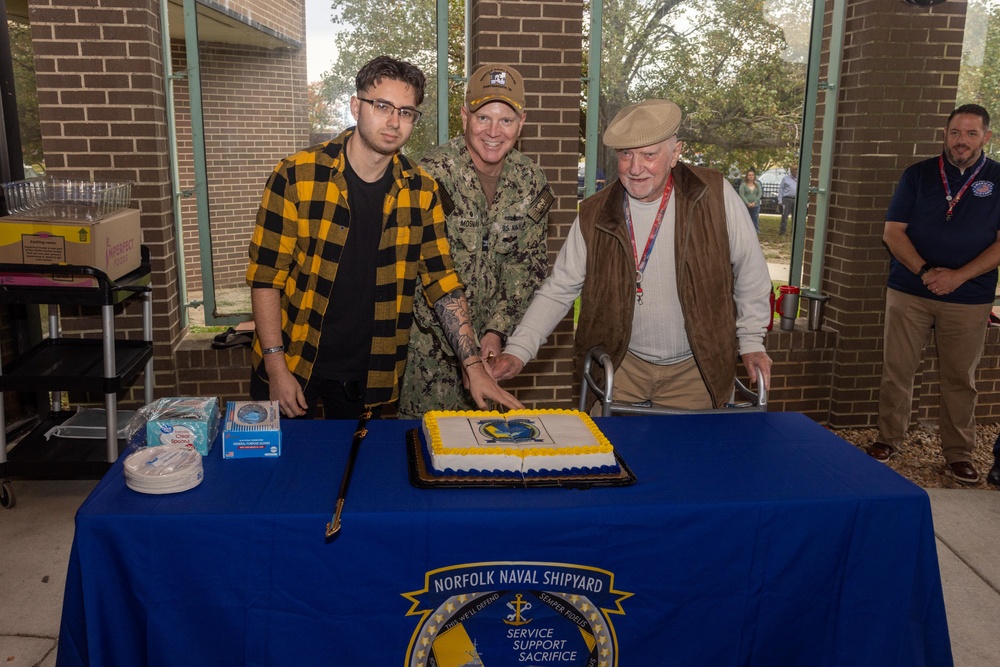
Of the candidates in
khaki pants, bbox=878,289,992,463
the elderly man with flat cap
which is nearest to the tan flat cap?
the elderly man with flat cap

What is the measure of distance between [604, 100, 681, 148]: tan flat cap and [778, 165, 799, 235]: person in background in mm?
3360

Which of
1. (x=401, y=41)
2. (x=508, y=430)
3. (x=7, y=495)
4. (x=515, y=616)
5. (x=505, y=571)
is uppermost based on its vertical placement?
(x=401, y=41)

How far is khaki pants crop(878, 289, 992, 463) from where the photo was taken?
208 inches

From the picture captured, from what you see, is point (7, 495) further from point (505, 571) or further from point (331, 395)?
point (505, 571)

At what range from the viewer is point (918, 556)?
7.97 ft

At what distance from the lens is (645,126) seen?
312 cm

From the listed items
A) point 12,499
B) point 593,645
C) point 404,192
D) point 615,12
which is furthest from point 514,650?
point 615,12

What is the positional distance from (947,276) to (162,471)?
15.3 ft

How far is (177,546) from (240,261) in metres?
3.88

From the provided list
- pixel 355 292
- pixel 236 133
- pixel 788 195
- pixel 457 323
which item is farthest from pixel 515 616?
pixel 788 195

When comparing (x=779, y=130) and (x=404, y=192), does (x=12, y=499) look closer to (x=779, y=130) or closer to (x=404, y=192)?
(x=404, y=192)

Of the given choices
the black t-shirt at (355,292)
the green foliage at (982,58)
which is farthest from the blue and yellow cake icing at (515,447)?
the green foliage at (982,58)

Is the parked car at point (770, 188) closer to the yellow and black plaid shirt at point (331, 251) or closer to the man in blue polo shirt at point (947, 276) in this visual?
the man in blue polo shirt at point (947, 276)

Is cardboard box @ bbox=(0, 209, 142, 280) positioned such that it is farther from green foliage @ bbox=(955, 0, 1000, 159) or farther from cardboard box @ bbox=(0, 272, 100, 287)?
green foliage @ bbox=(955, 0, 1000, 159)
